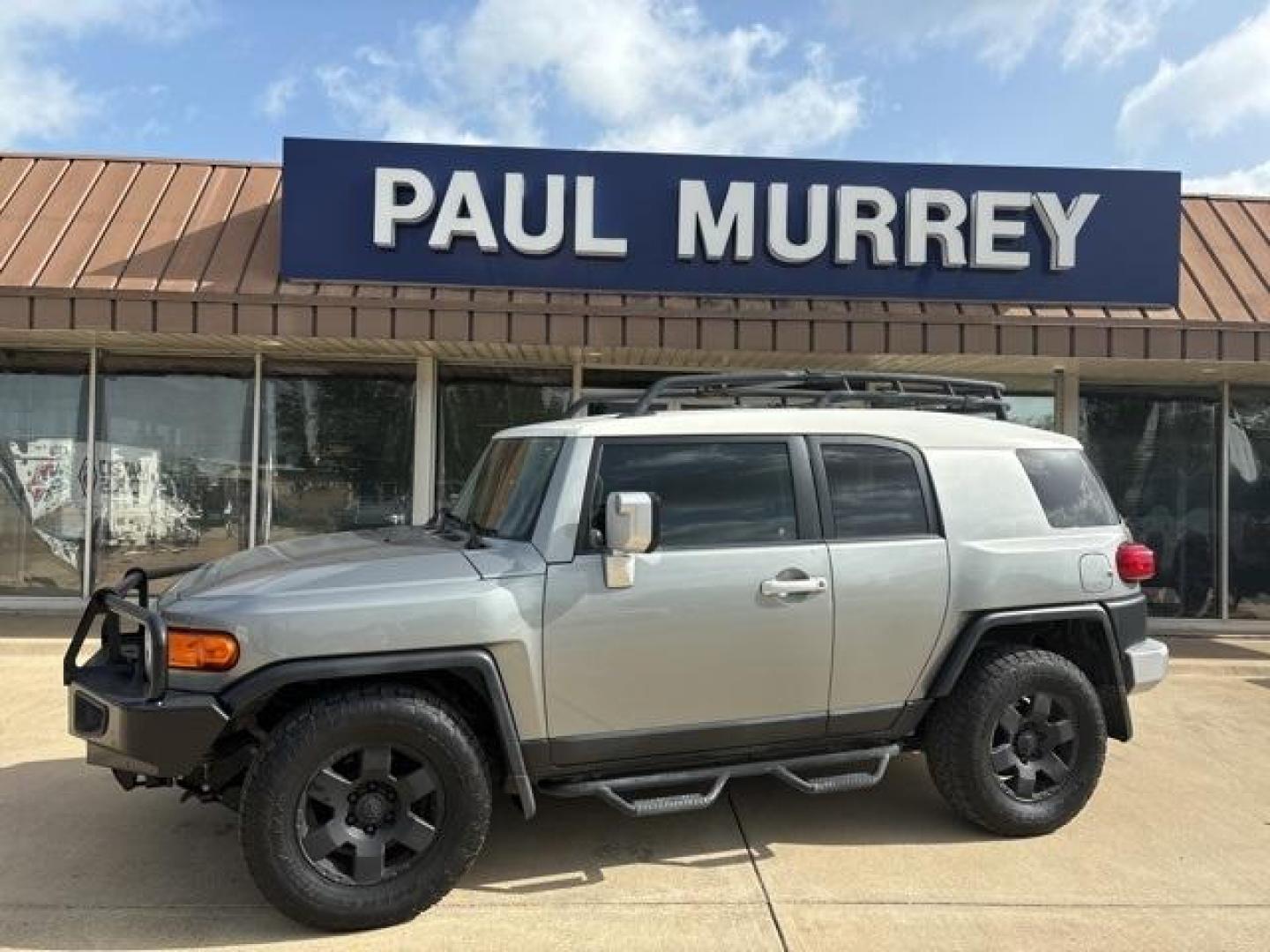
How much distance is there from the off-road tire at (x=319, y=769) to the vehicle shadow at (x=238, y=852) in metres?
0.19

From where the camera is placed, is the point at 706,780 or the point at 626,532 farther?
the point at 706,780

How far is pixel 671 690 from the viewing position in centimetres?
389

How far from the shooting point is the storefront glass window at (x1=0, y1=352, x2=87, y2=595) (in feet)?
29.8

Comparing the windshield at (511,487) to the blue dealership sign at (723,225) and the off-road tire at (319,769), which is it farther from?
the blue dealership sign at (723,225)

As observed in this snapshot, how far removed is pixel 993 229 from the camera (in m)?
8.10

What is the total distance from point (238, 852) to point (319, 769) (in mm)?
1004

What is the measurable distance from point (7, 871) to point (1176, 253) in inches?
347

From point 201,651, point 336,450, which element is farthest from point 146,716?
point 336,450

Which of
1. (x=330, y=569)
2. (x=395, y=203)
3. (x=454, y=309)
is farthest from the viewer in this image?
(x=395, y=203)

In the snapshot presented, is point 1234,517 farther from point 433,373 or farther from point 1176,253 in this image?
point 433,373

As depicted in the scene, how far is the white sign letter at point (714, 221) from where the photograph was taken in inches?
311

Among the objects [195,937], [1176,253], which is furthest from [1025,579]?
[1176,253]

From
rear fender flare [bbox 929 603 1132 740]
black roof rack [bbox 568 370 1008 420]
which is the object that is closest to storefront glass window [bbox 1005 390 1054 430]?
black roof rack [bbox 568 370 1008 420]

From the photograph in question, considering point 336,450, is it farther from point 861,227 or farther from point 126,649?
point 126,649
